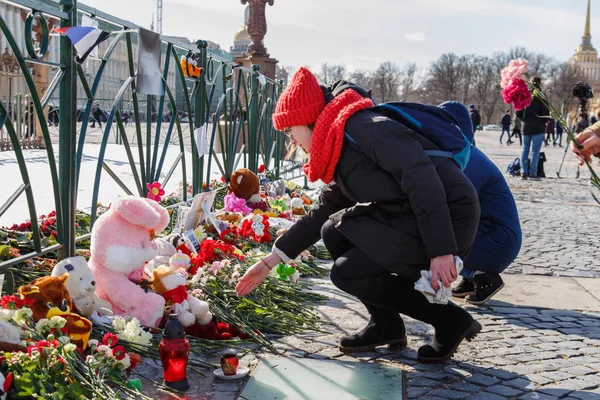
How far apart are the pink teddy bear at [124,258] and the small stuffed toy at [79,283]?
0.50ft

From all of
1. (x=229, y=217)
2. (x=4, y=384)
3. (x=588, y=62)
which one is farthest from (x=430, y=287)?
(x=588, y=62)

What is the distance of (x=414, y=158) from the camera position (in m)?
2.59

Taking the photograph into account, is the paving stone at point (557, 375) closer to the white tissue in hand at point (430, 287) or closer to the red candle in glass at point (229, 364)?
the white tissue in hand at point (430, 287)

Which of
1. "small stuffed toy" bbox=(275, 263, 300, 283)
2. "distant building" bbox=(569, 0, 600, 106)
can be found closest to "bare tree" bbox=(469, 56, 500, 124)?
"distant building" bbox=(569, 0, 600, 106)

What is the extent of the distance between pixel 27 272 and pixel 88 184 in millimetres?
4911

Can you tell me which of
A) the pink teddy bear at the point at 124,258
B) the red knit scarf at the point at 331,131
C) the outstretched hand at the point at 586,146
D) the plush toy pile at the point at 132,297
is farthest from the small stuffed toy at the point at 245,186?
the outstretched hand at the point at 586,146

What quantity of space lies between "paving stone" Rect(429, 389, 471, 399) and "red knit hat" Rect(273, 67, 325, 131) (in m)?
1.15

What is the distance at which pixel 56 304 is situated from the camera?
2613 mm

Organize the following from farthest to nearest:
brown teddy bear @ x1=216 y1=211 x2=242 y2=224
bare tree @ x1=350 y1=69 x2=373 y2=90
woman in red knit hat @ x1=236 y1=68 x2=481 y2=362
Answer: bare tree @ x1=350 y1=69 x2=373 y2=90
brown teddy bear @ x1=216 y1=211 x2=242 y2=224
woman in red knit hat @ x1=236 y1=68 x2=481 y2=362

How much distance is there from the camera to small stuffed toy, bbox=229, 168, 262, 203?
19.2 ft

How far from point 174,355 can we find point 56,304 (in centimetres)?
47

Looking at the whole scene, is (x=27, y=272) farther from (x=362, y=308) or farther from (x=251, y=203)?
(x=251, y=203)

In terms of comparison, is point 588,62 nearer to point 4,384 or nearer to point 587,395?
point 587,395

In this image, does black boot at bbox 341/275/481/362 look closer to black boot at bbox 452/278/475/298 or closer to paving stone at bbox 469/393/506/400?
paving stone at bbox 469/393/506/400
